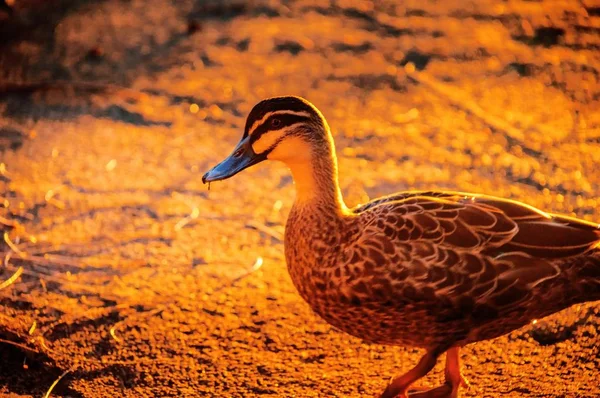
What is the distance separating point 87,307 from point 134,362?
1.79 ft

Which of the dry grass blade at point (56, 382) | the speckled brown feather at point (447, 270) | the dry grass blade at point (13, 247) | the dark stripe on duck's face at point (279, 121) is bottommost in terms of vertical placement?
the dry grass blade at point (13, 247)

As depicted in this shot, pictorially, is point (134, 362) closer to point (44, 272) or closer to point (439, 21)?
point (44, 272)

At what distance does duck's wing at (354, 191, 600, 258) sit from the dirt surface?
74 cm

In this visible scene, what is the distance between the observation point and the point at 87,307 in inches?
176

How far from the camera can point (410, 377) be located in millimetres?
3643

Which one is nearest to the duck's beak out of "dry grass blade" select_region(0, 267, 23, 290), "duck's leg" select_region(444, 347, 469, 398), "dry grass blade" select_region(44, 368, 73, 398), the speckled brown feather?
the speckled brown feather

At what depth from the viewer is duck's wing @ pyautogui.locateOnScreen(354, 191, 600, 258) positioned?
3533 millimetres

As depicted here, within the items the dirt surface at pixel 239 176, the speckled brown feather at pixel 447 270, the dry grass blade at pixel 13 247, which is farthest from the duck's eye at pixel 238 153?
the dry grass blade at pixel 13 247

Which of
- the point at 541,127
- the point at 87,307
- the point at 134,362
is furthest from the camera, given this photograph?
the point at 541,127

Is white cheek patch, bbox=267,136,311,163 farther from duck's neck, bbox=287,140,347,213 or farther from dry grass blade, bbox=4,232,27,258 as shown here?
dry grass blade, bbox=4,232,27,258

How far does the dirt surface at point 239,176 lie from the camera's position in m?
4.09

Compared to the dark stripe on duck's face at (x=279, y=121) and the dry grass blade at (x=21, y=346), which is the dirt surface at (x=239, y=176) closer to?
the dry grass blade at (x=21, y=346)

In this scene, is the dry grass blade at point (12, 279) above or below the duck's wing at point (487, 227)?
below

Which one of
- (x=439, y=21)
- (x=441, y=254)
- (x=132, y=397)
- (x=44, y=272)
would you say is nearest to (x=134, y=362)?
(x=132, y=397)
